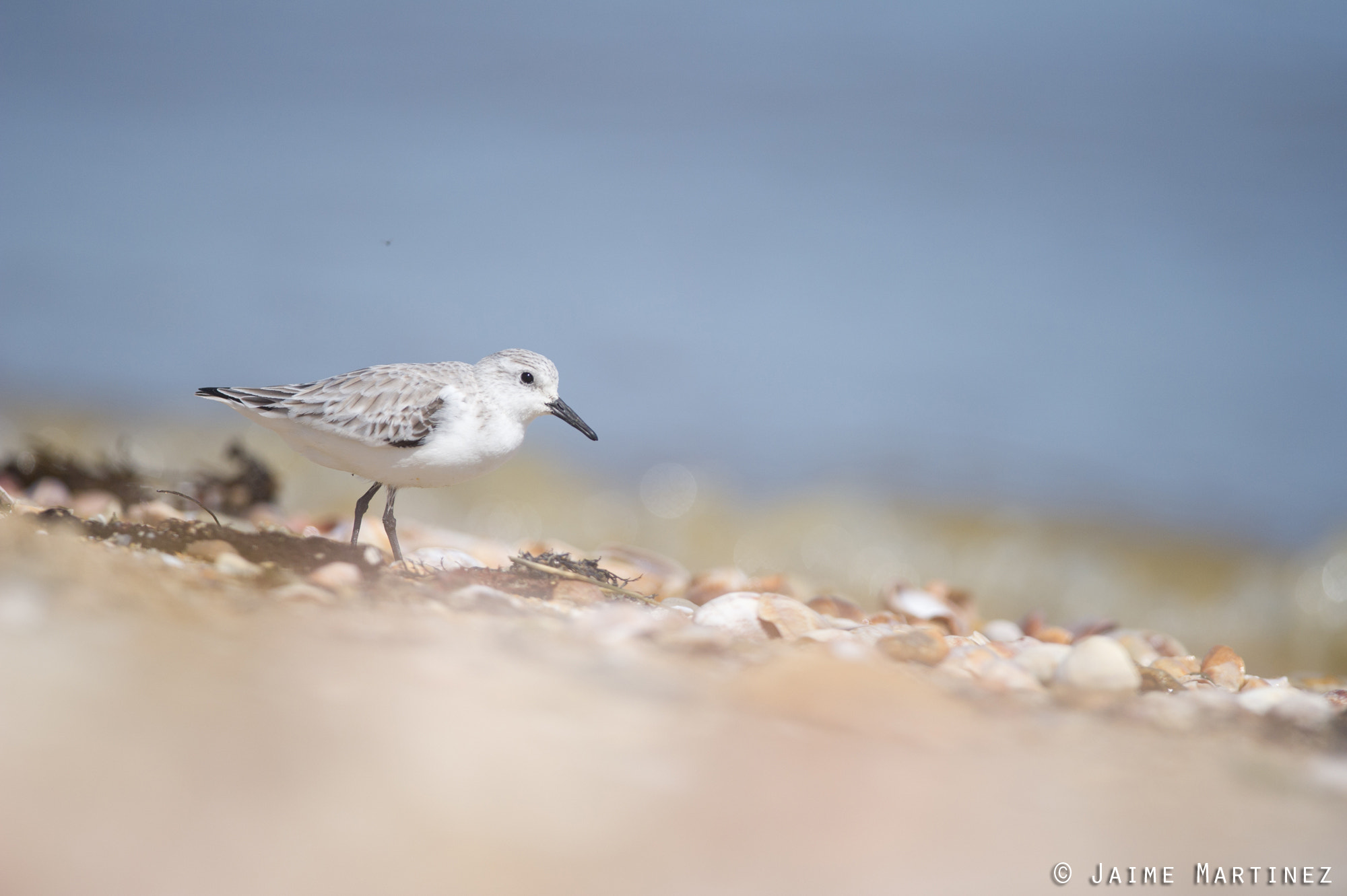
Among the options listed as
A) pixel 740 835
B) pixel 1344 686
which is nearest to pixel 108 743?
pixel 740 835

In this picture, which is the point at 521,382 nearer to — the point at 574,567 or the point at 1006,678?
the point at 574,567

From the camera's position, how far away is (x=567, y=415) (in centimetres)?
493

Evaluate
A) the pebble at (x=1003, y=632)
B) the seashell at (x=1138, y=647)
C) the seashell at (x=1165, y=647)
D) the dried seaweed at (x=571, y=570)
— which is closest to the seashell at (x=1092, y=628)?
the seashell at (x=1138, y=647)

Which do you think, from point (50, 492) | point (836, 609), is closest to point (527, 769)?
point (836, 609)

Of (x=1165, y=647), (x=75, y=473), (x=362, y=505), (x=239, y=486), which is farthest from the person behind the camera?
(x=239, y=486)

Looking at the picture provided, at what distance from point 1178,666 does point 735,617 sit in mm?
2284

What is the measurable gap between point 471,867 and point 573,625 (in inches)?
61.9

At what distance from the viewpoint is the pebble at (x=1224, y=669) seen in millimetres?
4348

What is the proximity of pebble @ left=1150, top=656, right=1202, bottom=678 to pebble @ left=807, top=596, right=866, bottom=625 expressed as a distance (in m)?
1.34

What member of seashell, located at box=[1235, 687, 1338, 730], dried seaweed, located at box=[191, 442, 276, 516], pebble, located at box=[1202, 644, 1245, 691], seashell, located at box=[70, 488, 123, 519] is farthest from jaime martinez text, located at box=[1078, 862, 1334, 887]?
dried seaweed, located at box=[191, 442, 276, 516]

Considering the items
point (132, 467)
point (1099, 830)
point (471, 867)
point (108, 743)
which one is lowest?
point (471, 867)

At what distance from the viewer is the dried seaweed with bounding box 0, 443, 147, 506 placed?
6.05 metres

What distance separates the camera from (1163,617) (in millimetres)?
10188

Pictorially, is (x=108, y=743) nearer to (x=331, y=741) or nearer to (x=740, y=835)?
(x=331, y=741)
